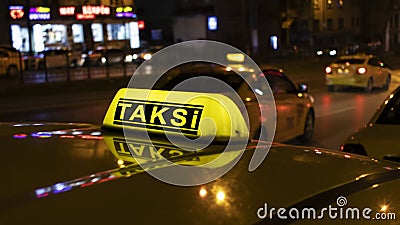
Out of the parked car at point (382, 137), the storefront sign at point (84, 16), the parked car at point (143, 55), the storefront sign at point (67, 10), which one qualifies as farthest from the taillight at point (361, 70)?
the storefront sign at point (84, 16)

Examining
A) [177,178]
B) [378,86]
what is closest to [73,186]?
[177,178]

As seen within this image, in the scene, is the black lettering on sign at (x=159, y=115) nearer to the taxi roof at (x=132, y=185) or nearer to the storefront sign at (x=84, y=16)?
the taxi roof at (x=132, y=185)

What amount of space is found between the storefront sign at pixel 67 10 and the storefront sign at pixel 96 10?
85 centimetres

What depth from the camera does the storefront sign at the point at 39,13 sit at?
34562 millimetres

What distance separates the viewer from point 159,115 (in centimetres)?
262

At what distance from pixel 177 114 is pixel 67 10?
3731 centimetres

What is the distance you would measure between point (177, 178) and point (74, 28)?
143 feet

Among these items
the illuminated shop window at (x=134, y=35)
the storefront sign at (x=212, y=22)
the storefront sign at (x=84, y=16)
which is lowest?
the illuminated shop window at (x=134, y=35)

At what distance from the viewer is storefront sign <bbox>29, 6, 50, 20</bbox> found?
3456cm

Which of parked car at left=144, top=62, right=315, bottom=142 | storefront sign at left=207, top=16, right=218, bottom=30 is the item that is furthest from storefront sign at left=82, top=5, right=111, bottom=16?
parked car at left=144, top=62, right=315, bottom=142

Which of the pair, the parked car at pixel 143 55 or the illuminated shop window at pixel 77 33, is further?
the illuminated shop window at pixel 77 33

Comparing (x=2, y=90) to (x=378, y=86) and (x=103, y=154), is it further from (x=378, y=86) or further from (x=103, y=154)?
(x=103, y=154)

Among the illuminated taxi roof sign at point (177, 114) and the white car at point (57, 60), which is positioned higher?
the illuminated taxi roof sign at point (177, 114)

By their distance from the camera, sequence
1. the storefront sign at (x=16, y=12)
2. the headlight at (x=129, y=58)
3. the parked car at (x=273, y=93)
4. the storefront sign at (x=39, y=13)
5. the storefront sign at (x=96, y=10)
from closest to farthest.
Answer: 1. the parked car at (x=273, y=93)
2. the headlight at (x=129, y=58)
3. the storefront sign at (x=39, y=13)
4. the storefront sign at (x=16, y=12)
5. the storefront sign at (x=96, y=10)
